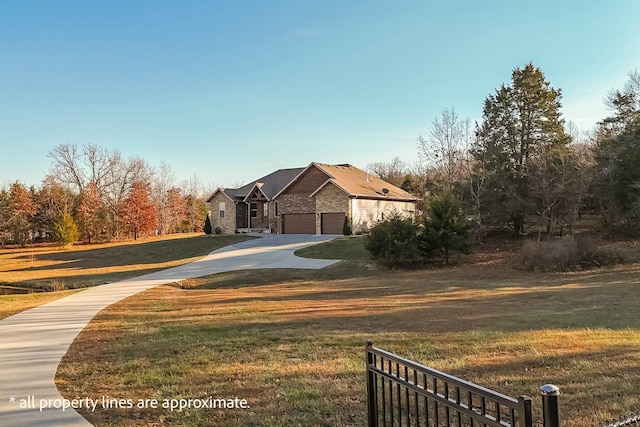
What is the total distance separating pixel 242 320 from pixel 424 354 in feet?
12.9

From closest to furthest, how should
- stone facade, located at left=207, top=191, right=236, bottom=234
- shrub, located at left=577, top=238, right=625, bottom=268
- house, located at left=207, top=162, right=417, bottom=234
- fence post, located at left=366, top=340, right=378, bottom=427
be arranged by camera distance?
1. fence post, located at left=366, top=340, right=378, bottom=427
2. shrub, located at left=577, top=238, right=625, bottom=268
3. house, located at left=207, top=162, right=417, bottom=234
4. stone facade, located at left=207, top=191, right=236, bottom=234

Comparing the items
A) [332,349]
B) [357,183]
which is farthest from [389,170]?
[332,349]

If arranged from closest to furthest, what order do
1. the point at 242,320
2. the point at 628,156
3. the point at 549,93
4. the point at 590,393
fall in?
the point at 590,393, the point at 242,320, the point at 628,156, the point at 549,93

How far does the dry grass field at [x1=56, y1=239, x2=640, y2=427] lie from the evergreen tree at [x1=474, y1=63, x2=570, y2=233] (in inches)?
566

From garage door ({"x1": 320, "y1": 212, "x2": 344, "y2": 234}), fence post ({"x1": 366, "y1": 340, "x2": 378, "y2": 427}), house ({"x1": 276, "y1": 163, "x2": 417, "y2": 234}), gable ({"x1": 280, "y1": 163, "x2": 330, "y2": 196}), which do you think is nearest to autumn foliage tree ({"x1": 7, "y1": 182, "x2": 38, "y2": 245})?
house ({"x1": 276, "y1": 163, "x2": 417, "y2": 234})

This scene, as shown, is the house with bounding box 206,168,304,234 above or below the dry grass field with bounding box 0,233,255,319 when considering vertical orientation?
above

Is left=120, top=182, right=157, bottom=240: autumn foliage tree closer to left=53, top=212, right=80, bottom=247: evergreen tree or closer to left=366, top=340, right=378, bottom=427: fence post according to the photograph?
left=53, top=212, right=80, bottom=247: evergreen tree

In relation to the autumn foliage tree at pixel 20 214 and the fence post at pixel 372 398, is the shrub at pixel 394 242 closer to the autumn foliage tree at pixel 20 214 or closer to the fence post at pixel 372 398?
the fence post at pixel 372 398

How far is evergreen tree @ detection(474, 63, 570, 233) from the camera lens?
1087 inches

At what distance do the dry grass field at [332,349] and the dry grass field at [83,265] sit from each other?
4.96 m

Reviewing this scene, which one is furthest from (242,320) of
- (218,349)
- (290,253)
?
(290,253)

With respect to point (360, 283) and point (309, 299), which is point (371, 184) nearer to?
point (360, 283)

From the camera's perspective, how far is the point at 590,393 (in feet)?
15.3

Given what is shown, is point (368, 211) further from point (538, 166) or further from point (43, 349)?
point (43, 349)
